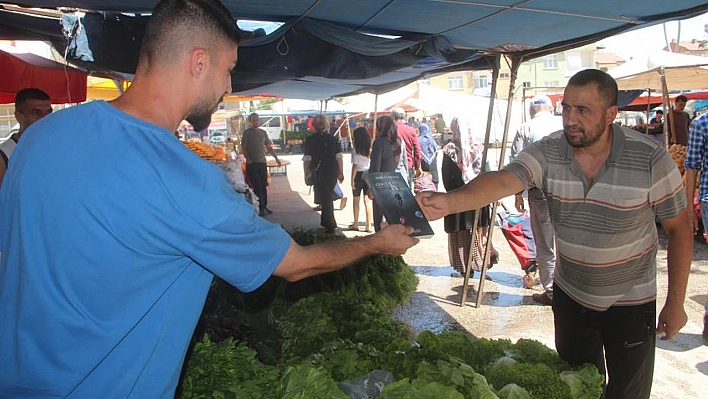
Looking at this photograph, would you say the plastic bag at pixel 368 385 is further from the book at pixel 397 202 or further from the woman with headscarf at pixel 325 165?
the woman with headscarf at pixel 325 165

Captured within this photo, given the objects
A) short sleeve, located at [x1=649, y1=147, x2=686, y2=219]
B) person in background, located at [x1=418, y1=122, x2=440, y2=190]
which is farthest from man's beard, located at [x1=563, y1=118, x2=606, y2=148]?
person in background, located at [x1=418, y1=122, x2=440, y2=190]

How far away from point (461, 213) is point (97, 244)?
571 cm

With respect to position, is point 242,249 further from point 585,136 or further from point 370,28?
point 370,28

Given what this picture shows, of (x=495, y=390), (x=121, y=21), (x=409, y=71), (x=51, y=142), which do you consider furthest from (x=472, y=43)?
(x=51, y=142)

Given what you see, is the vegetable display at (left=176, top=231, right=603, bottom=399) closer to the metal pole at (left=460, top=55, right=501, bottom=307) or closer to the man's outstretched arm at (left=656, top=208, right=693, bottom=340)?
the man's outstretched arm at (left=656, top=208, right=693, bottom=340)

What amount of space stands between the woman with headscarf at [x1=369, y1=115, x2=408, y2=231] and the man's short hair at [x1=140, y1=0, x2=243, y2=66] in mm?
7045

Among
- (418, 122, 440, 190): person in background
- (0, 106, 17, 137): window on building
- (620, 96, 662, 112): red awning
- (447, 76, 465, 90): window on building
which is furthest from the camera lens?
(447, 76, 465, 90): window on building

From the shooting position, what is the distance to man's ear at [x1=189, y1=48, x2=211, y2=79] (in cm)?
154

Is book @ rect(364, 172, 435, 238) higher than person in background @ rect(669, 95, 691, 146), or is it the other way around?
person in background @ rect(669, 95, 691, 146)

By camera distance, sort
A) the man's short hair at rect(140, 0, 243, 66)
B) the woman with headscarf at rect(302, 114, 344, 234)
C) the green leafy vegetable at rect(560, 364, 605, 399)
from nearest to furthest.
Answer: the man's short hair at rect(140, 0, 243, 66) → the green leafy vegetable at rect(560, 364, 605, 399) → the woman with headscarf at rect(302, 114, 344, 234)

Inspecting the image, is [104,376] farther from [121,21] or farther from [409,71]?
[409,71]

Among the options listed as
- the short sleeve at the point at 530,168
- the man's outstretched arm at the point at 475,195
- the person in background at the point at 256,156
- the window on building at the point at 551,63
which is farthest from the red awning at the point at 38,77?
the window on building at the point at 551,63

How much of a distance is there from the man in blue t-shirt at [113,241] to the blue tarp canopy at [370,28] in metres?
2.73

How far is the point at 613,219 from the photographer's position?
2754mm
